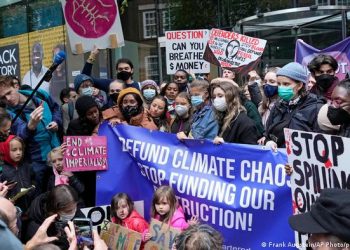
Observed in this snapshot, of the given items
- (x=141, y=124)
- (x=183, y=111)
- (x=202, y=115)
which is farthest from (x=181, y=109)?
(x=202, y=115)

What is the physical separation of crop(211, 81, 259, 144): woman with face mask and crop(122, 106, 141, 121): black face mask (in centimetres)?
93

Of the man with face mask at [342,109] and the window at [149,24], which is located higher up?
the window at [149,24]

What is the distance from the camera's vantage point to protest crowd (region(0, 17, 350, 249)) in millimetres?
4309

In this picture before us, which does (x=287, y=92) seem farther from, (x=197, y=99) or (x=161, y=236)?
(x=161, y=236)

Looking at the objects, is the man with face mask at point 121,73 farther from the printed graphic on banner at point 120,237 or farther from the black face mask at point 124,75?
the printed graphic on banner at point 120,237

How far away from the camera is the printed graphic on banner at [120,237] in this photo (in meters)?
4.96

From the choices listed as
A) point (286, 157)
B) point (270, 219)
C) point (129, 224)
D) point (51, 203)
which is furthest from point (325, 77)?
point (51, 203)

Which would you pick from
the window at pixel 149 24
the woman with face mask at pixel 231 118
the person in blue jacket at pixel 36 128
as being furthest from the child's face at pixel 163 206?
the window at pixel 149 24

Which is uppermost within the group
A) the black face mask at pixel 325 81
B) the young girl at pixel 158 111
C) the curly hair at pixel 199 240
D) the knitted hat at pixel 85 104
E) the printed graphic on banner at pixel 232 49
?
the printed graphic on banner at pixel 232 49

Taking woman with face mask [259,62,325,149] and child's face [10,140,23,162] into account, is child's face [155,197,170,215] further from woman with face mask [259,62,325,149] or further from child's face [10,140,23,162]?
child's face [10,140,23,162]

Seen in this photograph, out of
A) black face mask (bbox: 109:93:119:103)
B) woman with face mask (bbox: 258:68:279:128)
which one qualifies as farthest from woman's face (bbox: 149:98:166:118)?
woman with face mask (bbox: 258:68:279:128)

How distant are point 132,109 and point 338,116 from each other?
92.9 inches

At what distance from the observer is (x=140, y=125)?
19.4 ft

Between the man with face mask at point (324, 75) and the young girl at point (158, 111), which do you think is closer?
the man with face mask at point (324, 75)
